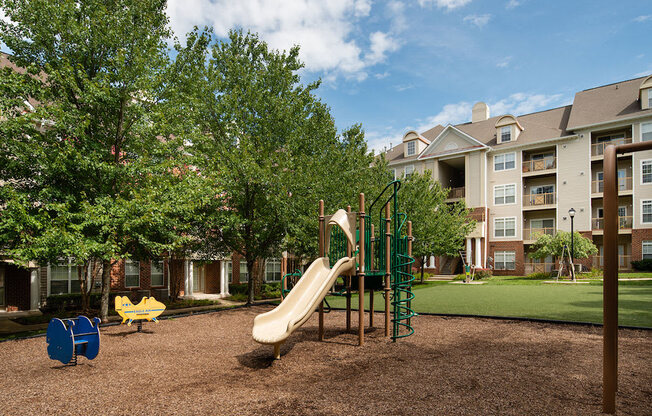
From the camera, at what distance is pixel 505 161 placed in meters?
35.1

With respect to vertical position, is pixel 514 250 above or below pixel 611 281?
below

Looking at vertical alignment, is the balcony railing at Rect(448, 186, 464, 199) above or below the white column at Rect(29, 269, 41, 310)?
above

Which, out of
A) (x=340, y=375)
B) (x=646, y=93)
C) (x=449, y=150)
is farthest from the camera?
(x=449, y=150)

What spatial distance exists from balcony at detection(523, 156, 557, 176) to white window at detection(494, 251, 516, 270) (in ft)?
24.5

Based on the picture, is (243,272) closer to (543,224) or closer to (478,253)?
(478,253)

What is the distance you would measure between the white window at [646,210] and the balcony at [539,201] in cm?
591

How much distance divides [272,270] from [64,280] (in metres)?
14.0

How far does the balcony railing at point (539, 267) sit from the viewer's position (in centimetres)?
3240

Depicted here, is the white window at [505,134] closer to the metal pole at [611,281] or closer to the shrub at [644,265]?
the shrub at [644,265]

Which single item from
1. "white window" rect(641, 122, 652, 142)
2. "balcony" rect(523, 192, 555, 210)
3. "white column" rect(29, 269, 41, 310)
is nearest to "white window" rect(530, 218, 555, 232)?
"balcony" rect(523, 192, 555, 210)

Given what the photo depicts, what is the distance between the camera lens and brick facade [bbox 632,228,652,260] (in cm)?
2850

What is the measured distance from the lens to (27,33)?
36.3 ft

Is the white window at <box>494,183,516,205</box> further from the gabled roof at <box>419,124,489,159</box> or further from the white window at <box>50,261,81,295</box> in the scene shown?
the white window at <box>50,261,81,295</box>

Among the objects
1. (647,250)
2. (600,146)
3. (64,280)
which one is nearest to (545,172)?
(600,146)
